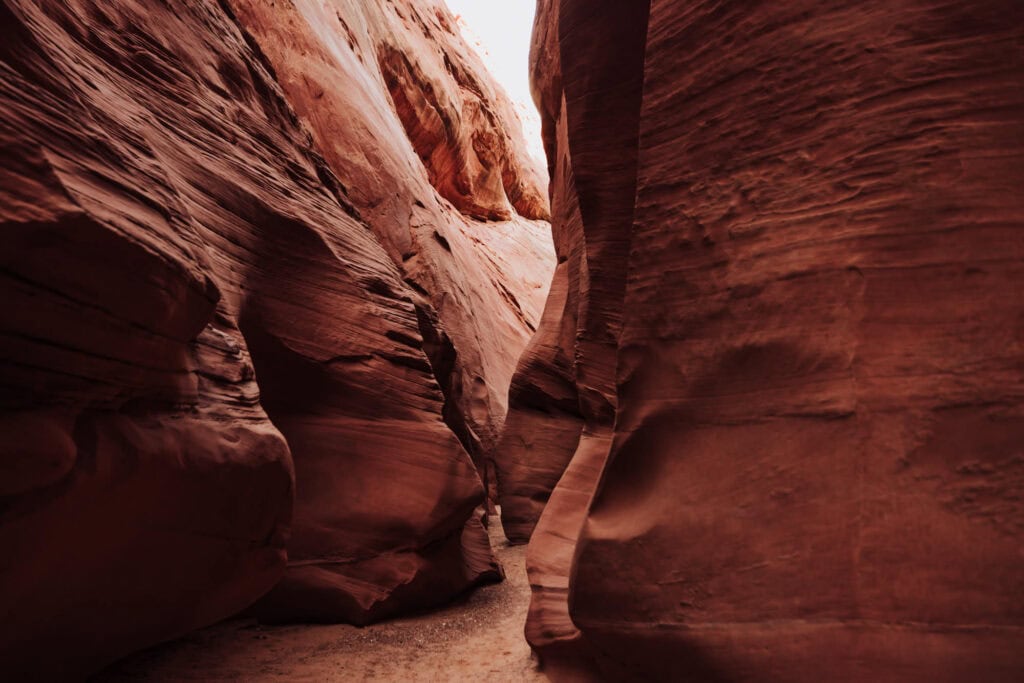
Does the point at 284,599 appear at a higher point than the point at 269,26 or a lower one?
lower

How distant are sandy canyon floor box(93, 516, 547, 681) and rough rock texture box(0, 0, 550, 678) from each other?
0.77ft

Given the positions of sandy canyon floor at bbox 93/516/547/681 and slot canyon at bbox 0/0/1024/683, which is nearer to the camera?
slot canyon at bbox 0/0/1024/683

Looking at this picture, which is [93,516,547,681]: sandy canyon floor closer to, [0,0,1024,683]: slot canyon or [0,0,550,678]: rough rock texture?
[0,0,1024,683]: slot canyon

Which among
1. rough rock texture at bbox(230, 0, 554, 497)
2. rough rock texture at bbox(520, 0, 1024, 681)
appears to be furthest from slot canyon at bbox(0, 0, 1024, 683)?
rough rock texture at bbox(230, 0, 554, 497)

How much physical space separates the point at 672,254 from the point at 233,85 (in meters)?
3.85

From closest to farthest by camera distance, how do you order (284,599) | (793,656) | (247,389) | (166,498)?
(793,656) → (166,498) → (247,389) → (284,599)

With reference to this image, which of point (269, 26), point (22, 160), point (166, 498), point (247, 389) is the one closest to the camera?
point (22, 160)

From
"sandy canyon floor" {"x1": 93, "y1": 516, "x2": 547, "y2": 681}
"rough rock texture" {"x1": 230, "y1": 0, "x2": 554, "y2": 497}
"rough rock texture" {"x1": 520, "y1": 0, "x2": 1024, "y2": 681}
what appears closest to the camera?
"rough rock texture" {"x1": 520, "y1": 0, "x2": 1024, "y2": 681}

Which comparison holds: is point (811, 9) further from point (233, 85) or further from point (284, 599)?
point (284, 599)

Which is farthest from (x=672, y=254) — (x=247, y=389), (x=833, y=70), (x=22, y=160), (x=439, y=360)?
(x=439, y=360)

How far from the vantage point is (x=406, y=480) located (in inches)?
215

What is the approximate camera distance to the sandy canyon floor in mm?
4168

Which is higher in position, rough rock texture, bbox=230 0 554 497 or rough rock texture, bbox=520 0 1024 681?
rough rock texture, bbox=230 0 554 497

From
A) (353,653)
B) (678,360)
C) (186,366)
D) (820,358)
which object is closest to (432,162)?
(353,653)
